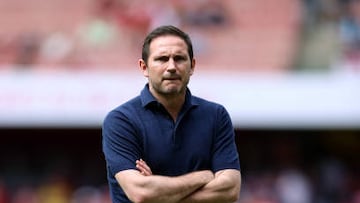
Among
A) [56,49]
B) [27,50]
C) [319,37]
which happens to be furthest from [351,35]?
[27,50]

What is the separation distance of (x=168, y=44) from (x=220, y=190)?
758 millimetres

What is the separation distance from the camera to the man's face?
585 cm

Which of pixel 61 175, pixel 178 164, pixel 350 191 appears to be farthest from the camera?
pixel 61 175

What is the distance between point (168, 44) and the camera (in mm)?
5887

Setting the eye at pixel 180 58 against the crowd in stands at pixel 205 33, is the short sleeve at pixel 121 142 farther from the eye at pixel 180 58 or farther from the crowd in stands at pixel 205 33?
the crowd in stands at pixel 205 33

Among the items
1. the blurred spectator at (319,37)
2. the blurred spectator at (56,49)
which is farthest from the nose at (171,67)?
the blurred spectator at (56,49)

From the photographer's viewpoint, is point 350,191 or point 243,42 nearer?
point 350,191

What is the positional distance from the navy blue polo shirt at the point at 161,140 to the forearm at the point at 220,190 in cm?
6

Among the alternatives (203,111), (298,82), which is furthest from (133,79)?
(203,111)

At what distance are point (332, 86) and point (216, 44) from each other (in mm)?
1802

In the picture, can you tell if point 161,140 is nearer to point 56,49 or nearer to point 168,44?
point 168,44

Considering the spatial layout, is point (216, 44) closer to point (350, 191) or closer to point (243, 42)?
point (243, 42)

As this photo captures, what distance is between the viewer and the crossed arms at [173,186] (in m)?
5.86

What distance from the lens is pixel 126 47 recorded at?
17578 mm
